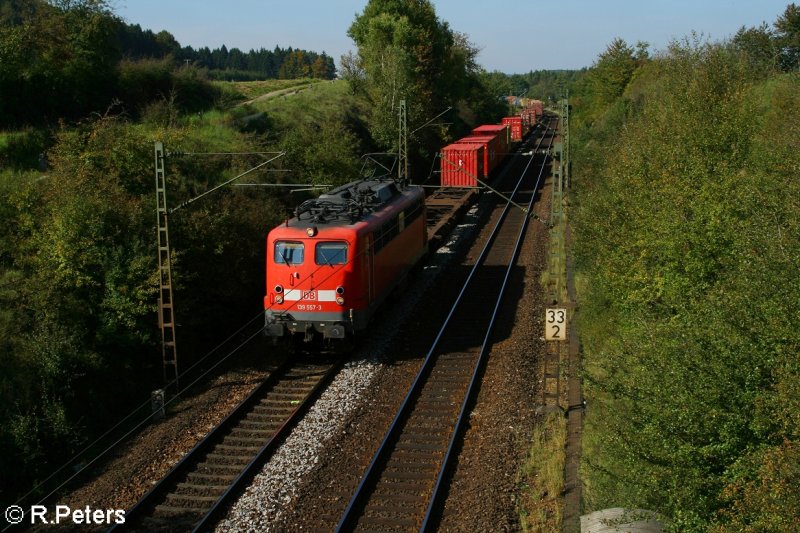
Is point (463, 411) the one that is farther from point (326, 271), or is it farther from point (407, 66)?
point (407, 66)

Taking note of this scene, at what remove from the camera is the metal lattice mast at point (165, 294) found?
15070 mm

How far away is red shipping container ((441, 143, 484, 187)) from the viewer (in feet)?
117

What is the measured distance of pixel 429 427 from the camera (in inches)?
528

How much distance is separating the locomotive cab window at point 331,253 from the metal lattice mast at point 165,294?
315 centimetres

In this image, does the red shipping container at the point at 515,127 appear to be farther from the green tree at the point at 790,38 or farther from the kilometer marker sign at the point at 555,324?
the kilometer marker sign at the point at 555,324

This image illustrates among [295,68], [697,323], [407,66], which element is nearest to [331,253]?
[697,323]

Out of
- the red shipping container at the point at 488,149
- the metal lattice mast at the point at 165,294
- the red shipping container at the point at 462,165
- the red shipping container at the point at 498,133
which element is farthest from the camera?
the red shipping container at the point at 498,133

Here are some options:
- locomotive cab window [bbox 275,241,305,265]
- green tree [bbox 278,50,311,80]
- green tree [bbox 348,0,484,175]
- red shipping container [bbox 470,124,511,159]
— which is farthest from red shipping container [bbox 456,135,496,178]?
green tree [bbox 278,50,311,80]

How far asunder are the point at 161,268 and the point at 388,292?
5679mm

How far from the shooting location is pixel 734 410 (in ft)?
28.6

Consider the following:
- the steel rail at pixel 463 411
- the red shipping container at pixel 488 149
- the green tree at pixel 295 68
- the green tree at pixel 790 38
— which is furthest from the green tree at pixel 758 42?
the green tree at pixel 295 68

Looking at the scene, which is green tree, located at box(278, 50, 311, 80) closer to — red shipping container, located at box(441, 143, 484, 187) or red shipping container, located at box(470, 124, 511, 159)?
red shipping container, located at box(470, 124, 511, 159)

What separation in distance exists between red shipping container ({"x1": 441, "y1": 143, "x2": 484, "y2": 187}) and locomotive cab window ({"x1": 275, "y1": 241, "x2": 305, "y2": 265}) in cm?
1987

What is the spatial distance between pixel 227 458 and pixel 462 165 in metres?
25.8
